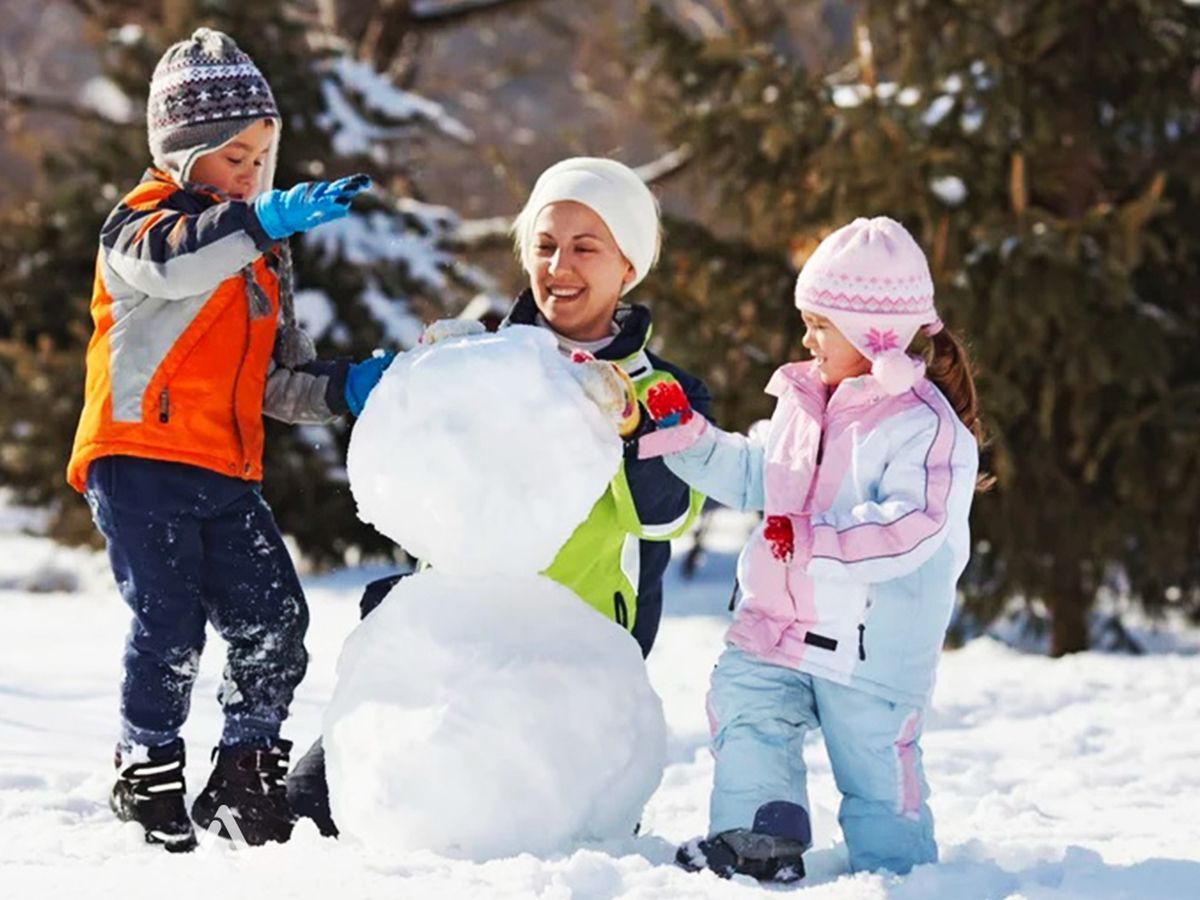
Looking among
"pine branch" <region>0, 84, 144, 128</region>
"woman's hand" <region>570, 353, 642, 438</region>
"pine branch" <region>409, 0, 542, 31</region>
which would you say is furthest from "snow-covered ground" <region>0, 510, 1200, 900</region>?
"pine branch" <region>409, 0, 542, 31</region>

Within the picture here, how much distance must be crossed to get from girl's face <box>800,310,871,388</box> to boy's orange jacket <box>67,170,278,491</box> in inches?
43.5

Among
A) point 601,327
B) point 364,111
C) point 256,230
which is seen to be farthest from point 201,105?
point 364,111

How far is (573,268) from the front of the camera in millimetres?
3467

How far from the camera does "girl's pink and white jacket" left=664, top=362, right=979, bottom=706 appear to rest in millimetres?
3006

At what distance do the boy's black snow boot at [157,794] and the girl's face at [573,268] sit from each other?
1.21m

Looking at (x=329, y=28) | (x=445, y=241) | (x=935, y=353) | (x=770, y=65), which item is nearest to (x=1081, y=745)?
(x=935, y=353)

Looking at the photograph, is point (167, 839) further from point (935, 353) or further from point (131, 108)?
point (131, 108)

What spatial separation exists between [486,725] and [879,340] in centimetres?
107

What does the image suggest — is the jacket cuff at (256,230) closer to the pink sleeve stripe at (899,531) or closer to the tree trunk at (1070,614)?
the pink sleeve stripe at (899,531)

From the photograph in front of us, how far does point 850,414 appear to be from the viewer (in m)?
3.16

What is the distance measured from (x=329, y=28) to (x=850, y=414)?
10077mm

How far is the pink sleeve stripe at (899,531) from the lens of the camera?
2969 millimetres

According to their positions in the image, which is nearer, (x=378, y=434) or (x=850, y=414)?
(x=378, y=434)

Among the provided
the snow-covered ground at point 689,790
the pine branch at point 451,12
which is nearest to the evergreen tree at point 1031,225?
the snow-covered ground at point 689,790
